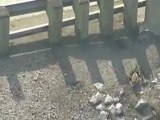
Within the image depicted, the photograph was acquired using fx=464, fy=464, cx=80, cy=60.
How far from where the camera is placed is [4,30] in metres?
6.63

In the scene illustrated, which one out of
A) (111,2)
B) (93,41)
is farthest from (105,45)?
(111,2)

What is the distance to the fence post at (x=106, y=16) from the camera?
23.2 feet

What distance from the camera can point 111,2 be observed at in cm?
709

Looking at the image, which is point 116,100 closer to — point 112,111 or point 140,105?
point 112,111

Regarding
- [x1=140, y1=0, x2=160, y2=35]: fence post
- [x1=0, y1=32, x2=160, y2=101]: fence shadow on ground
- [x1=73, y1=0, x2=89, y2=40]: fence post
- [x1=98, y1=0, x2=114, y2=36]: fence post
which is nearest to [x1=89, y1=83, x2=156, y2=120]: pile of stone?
[x1=0, y1=32, x2=160, y2=101]: fence shadow on ground

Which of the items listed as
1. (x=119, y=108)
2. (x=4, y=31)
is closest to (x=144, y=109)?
(x=119, y=108)

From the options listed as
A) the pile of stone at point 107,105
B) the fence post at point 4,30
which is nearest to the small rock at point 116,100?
the pile of stone at point 107,105

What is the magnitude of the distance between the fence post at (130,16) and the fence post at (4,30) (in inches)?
74.0

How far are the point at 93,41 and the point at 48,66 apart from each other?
0.91 metres

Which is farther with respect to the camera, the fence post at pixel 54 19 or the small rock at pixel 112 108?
the fence post at pixel 54 19

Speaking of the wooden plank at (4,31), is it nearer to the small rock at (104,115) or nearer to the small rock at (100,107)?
the small rock at (100,107)

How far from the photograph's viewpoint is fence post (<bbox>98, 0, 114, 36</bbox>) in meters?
7.07

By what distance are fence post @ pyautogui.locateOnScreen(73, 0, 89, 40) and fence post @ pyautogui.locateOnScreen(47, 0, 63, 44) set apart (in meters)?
0.27

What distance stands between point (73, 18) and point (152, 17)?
1.30m
